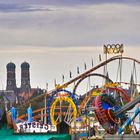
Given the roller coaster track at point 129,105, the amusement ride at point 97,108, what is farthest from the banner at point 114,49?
the roller coaster track at point 129,105

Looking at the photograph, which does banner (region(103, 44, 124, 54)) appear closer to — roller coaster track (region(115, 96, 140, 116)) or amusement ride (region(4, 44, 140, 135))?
amusement ride (region(4, 44, 140, 135))

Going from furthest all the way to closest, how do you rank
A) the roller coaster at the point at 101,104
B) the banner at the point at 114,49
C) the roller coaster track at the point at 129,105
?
the banner at the point at 114,49 → the roller coaster at the point at 101,104 → the roller coaster track at the point at 129,105

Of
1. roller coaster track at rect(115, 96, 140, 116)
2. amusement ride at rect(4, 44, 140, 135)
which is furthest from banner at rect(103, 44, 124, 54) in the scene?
roller coaster track at rect(115, 96, 140, 116)

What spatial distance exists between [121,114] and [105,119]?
358 centimetres

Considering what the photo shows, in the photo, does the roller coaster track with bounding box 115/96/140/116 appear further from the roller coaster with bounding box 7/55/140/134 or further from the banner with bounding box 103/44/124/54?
the banner with bounding box 103/44/124/54

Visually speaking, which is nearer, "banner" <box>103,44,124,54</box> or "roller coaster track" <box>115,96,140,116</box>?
"roller coaster track" <box>115,96,140,116</box>

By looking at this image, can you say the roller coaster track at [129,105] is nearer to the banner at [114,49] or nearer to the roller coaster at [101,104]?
the roller coaster at [101,104]

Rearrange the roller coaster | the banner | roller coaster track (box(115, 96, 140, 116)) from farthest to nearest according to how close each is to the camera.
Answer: the banner, the roller coaster, roller coaster track (box(115, 96, 140, 116))

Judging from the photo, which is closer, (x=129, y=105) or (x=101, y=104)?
(x=129, y=105)

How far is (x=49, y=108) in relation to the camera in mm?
117188

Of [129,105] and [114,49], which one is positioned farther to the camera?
[114,49]

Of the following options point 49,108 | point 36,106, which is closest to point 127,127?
point 49,108


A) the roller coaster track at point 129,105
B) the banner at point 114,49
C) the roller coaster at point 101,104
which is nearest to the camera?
the roller coaster track at point 129,105

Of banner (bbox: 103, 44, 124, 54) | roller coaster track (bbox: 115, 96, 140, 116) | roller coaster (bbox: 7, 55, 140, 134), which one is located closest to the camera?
roller coaster track (bbox: 115, 96, 140, 116)
